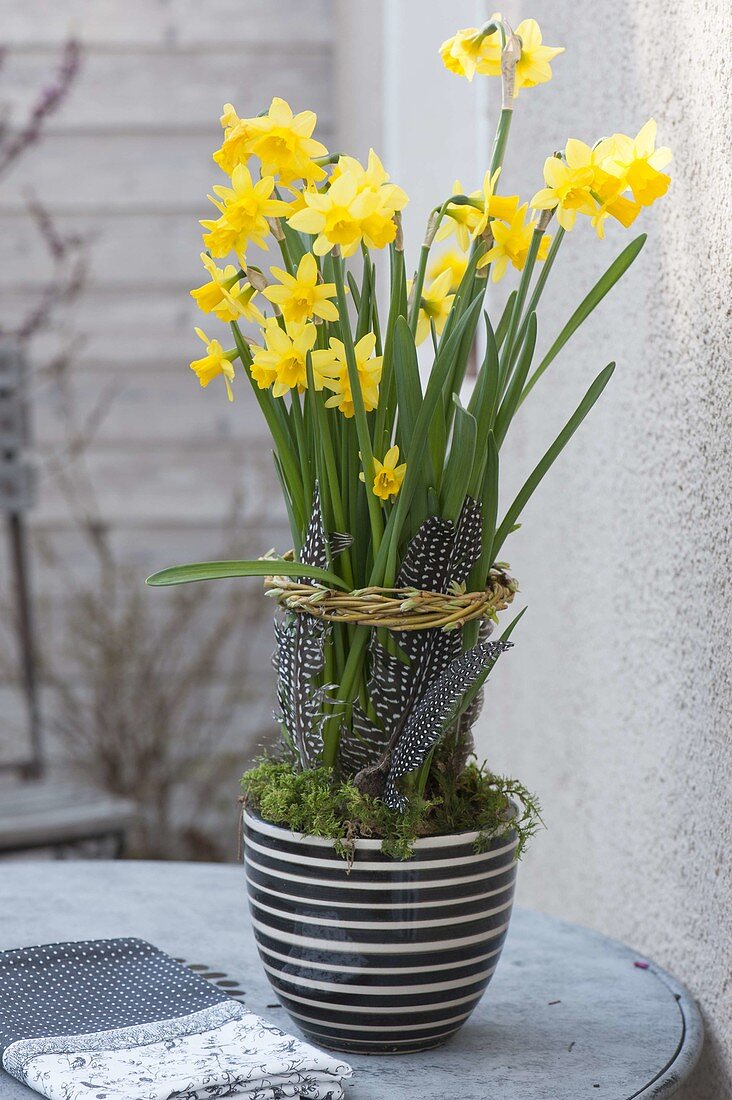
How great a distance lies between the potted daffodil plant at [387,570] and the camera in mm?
615

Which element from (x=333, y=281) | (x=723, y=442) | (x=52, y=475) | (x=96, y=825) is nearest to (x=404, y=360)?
(x=333, y=281)

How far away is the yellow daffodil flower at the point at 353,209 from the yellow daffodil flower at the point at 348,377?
60mm

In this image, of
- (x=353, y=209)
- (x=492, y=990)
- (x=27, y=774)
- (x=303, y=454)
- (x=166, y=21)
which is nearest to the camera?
(x=353, y=209)

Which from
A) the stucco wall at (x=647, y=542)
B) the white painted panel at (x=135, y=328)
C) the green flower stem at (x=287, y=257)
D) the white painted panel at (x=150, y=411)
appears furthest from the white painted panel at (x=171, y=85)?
the green flower stem at (x=287, y=257)

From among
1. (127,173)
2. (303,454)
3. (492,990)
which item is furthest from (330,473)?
(127,173)

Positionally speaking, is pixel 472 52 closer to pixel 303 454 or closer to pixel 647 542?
pixel 303 454

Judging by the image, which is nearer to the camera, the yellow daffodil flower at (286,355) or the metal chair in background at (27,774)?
the yellow daffodil flower at (286,355)

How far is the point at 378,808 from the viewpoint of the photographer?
0.64 metres

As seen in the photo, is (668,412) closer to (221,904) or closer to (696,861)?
(696,861)

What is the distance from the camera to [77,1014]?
0.67 meters

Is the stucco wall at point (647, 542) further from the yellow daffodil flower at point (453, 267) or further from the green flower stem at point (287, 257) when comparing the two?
the green flower stem at point (287, 257)

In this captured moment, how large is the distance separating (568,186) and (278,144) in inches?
5.7

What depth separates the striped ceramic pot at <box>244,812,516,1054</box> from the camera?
631 mm

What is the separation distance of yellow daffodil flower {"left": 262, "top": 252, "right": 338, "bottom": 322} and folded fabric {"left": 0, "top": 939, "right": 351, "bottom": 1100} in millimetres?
364
